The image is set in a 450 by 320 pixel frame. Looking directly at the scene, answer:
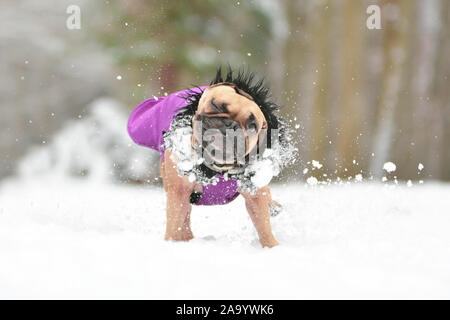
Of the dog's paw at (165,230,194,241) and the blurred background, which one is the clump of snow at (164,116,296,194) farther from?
the blurred background

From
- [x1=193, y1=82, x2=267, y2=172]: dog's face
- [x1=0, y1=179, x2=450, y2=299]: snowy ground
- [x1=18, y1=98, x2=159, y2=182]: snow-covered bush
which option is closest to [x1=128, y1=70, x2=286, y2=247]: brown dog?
[x1=193, y1=82, x2=267, y2=172]: dog's face

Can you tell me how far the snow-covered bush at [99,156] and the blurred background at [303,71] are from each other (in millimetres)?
17

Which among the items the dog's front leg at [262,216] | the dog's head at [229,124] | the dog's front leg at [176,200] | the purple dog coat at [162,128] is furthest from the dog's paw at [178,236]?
the dog's head at [229,124]

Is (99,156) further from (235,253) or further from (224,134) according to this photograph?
(224,134)

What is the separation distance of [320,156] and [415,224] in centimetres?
383

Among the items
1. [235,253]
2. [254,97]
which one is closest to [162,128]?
[254,97]

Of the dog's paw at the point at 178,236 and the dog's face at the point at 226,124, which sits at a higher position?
the dog's face at the point at 226,124

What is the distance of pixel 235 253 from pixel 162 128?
2.89 ft

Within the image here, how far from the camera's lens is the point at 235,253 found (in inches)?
84.4

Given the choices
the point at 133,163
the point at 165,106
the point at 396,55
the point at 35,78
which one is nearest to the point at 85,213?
the point at 165,106

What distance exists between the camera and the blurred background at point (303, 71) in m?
6.07

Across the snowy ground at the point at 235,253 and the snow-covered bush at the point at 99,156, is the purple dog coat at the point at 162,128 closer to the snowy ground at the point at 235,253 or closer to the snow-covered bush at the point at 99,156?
the snowy ground at the point at 235,253

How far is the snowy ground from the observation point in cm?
164

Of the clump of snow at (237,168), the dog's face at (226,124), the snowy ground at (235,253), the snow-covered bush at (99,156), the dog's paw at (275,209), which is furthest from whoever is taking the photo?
the snow-covered bush at (99,156)
